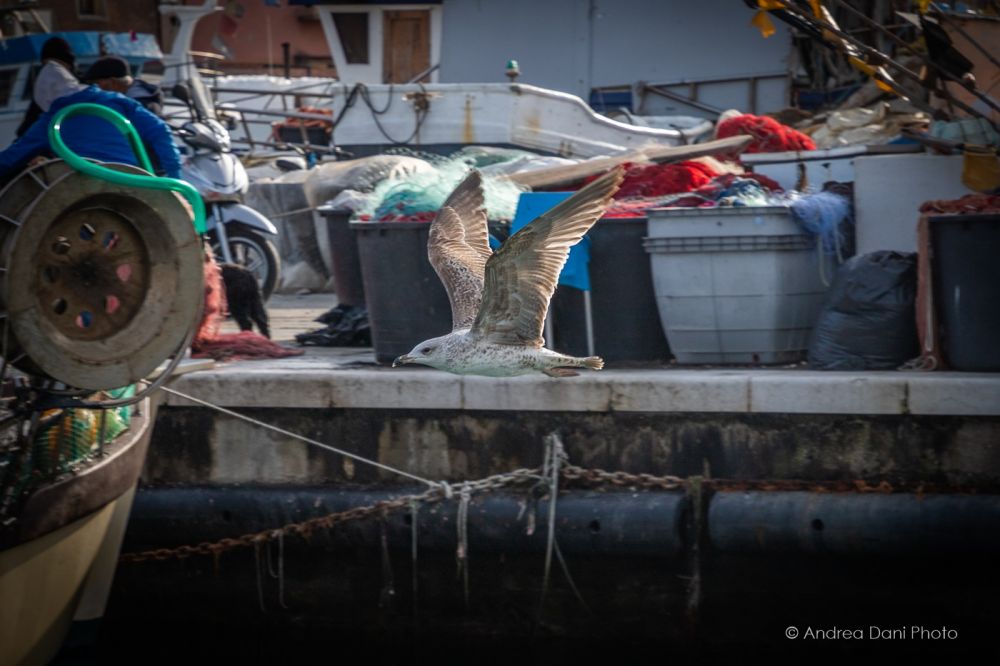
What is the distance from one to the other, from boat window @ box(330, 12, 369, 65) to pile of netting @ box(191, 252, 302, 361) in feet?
28.7

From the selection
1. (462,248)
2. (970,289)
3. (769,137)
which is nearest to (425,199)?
(462,248)

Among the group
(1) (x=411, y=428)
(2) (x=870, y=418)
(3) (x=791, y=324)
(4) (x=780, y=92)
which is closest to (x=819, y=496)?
(2) (x=870, y=418)

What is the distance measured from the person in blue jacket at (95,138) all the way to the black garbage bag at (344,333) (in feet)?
6.00

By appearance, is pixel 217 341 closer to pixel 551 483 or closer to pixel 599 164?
pixel 551 483

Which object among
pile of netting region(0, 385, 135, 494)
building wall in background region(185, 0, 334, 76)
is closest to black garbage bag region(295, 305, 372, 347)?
pile of netting region(0, 385, 135, 494)

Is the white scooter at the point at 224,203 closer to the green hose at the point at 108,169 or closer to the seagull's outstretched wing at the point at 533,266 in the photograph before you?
the green hose at the point at 108,169

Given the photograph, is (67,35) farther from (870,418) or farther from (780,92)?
(870,418)

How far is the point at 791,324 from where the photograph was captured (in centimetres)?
688

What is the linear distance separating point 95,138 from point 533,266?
214 centimetres

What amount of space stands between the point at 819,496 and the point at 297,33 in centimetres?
2717

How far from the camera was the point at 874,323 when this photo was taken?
6.56m

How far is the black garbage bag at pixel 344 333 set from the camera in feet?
26.9

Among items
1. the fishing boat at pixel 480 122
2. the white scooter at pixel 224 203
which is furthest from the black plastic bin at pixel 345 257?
the fishing boat at pixel 480 122

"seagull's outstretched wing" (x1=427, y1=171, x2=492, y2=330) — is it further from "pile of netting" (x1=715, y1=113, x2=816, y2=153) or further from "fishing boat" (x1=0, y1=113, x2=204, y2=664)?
"pile of netting" (x1=715, y1=113, x2=816, y2=153)
